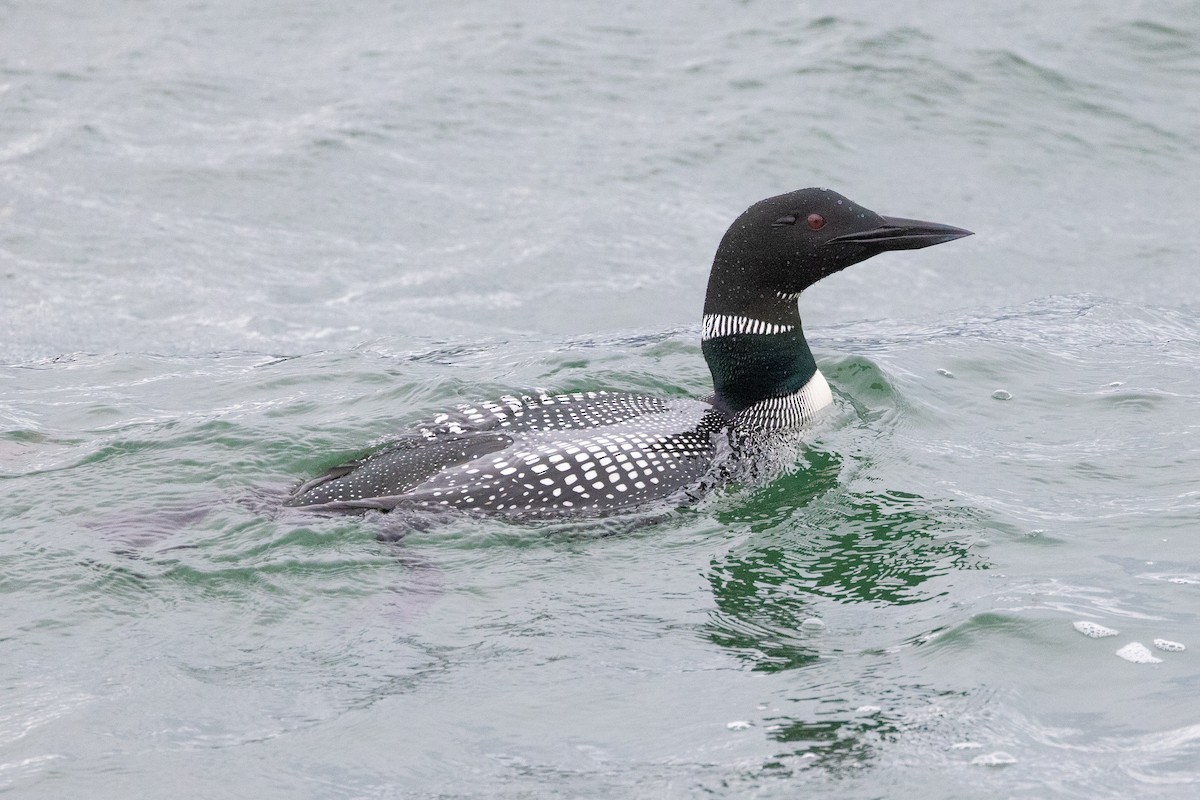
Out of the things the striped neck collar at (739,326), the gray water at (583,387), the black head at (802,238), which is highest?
the black head at (802,238)

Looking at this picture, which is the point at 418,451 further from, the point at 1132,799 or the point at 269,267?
the point at 269,267

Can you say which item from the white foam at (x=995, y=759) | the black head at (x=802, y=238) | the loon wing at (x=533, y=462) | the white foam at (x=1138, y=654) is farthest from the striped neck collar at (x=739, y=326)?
the white foam at (x=995, y=759)

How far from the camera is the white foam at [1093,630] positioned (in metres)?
4.00

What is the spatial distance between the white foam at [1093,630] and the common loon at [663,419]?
137 centimetres

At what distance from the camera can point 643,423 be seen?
507 centimetres

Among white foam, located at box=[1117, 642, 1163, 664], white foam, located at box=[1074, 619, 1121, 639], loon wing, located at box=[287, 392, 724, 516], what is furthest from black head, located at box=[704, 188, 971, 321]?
white foam, located at box=[1117, 642, 1163, 664]

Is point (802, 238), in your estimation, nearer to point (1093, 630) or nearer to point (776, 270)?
point (776, 270)

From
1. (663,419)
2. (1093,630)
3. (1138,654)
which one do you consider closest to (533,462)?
(663,419)

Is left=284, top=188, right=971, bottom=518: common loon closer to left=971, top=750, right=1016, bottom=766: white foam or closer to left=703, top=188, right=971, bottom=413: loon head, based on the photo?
left=703, top=188, right=971, bottom=413: loon head

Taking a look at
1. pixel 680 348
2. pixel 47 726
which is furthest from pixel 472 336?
pixel 47 726

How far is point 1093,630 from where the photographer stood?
13.2 ft

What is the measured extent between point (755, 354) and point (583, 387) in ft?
3.66

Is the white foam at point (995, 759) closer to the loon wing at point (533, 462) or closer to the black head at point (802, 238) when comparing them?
the loon wing at point (533, 462)

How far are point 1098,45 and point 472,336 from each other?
5.72m
